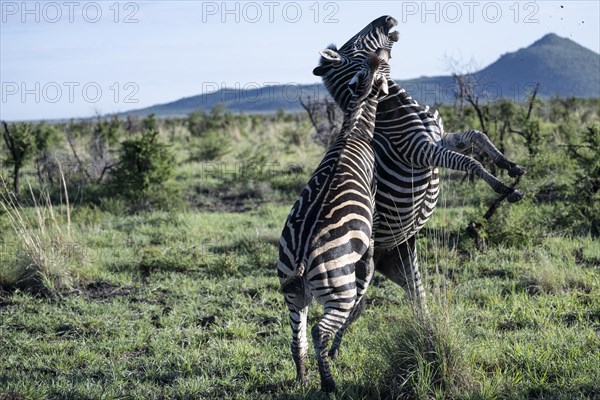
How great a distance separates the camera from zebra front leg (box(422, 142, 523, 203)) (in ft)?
13.8

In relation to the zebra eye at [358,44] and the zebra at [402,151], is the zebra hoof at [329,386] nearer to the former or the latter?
the zebra at [402,151]

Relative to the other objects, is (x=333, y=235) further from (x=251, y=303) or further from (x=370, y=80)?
A: (x=251, y=303)

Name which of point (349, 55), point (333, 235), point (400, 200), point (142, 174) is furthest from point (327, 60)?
point (142, 174)

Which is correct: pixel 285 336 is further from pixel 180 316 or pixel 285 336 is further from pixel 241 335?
pixel 180 316

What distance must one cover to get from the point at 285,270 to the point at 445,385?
129 cm

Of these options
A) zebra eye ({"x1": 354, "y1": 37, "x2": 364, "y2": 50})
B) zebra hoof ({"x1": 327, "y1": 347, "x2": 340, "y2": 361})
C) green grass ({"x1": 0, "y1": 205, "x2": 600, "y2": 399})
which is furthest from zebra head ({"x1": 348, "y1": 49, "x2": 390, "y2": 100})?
zebra hoof ({"x1": 327, "y1": 347, "x2": 340, "y2": 361})

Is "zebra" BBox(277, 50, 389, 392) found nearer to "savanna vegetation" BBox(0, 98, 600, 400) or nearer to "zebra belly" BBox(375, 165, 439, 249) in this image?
"zebra belly" BBox(375, 165, 439, 249)

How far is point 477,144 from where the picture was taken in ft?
15.5

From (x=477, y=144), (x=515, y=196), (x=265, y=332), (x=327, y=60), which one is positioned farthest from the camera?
(x=265, y=332)

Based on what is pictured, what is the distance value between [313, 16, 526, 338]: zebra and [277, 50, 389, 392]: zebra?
0.19 m

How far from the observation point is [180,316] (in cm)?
648

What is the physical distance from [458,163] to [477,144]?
0.39m

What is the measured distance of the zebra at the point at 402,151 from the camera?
472cm

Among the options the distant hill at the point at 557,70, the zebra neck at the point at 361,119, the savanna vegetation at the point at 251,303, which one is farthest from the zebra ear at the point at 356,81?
the distant hill at the point at 557,70
